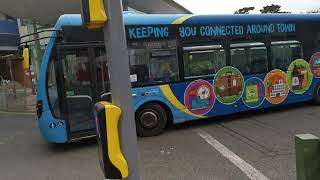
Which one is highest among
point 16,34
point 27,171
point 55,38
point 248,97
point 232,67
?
point 16,34

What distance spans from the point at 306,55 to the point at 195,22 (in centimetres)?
374

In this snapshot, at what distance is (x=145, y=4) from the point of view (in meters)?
24.1

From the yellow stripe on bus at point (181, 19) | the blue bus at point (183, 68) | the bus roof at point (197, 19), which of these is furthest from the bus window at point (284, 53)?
the yellow stripe on bus at point (181, 19)

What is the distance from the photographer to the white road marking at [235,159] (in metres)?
5.84

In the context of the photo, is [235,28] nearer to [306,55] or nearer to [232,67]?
[232,67]

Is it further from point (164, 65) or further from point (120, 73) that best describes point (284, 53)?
point (120, 73)

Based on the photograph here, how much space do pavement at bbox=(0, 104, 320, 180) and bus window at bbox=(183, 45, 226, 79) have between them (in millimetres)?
1320

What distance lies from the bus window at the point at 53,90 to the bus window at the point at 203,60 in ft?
9.90

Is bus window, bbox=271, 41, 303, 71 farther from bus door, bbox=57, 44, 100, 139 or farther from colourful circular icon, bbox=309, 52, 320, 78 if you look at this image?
bus door, bbox=57, 44, 100, 139

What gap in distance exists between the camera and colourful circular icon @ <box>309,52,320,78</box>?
11.3 meters

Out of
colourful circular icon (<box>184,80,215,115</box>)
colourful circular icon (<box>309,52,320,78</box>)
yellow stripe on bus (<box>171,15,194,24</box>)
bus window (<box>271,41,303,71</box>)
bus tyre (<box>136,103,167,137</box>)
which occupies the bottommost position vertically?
bus tyre (<box>136,103,167,137</box>)

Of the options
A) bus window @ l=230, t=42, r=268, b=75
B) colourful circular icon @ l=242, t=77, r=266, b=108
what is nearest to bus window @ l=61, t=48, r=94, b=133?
bus window @ l=230, t=42, r=268, b=75

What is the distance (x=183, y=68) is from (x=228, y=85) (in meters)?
1.30

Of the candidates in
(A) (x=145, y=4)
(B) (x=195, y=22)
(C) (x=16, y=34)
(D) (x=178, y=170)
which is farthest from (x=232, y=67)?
(C) (x=16, y=34)
